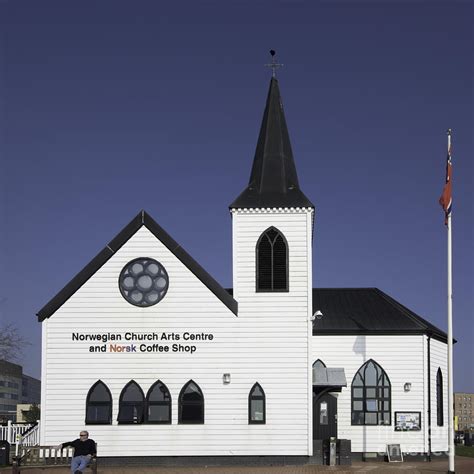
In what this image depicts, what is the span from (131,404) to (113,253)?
5617 millimetres

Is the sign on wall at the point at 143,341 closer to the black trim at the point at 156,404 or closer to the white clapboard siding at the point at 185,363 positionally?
the white clapboard siding at the point at 185,363

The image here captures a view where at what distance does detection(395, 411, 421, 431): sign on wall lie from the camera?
1350 inches

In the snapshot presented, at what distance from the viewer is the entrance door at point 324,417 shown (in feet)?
111

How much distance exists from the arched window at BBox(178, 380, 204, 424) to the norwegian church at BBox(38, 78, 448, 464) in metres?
0.04

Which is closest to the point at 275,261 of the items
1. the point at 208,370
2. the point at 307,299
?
the point at 307,299

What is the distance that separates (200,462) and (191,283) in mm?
6543

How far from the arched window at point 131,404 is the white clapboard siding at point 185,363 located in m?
0.22

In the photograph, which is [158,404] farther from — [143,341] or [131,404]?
[143,341]

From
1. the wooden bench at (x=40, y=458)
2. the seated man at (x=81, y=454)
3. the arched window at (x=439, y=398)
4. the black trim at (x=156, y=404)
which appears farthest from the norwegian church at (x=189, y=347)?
the seated man at (x=81, y=454)

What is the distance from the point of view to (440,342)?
3647 centimetres

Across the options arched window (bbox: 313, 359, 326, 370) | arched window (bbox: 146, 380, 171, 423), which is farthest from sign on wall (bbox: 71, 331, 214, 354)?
arched window (bbox: 313, 359, 326, 370)

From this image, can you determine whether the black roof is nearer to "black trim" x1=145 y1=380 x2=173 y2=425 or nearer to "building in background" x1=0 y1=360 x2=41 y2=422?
"black trim" x1=145 y1=380 x2=173 y2=425

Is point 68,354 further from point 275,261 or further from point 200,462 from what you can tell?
point 275,261

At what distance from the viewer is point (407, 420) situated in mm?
34344
